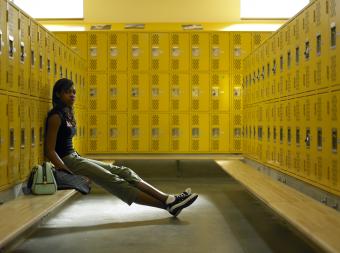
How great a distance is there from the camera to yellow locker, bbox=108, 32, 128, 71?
25.7ft

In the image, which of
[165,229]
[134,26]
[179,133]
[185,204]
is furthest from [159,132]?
[165,229]

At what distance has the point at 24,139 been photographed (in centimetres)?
401

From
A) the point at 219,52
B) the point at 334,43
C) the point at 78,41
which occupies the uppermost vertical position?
the point at 78,41

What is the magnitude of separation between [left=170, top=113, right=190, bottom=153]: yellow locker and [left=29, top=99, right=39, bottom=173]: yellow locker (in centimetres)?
365

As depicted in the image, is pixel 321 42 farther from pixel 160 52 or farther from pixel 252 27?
pixel 252 27

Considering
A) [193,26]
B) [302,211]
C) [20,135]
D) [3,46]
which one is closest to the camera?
[302,211]

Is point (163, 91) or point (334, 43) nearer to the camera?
point (334, 43)

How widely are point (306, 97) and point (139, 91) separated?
4.25 m

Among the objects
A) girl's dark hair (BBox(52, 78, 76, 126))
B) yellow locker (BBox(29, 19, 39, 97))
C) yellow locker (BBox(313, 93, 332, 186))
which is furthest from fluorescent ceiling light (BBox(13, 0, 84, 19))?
yellow locker (BBox(313, 93, 332, 186))

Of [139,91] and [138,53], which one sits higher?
[138,53]

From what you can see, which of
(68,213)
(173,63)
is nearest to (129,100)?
(173,63)

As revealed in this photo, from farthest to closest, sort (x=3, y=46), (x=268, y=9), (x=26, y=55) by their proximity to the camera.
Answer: (x=268, y=9)
(x=26, y=55)
(x=3, y=46)

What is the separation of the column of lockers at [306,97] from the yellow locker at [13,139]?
2.47 metres

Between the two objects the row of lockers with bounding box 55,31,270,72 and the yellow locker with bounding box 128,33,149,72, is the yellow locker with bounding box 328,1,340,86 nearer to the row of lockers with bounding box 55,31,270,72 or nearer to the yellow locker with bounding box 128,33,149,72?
the row of lockers with bounding box 55,31,270,72
